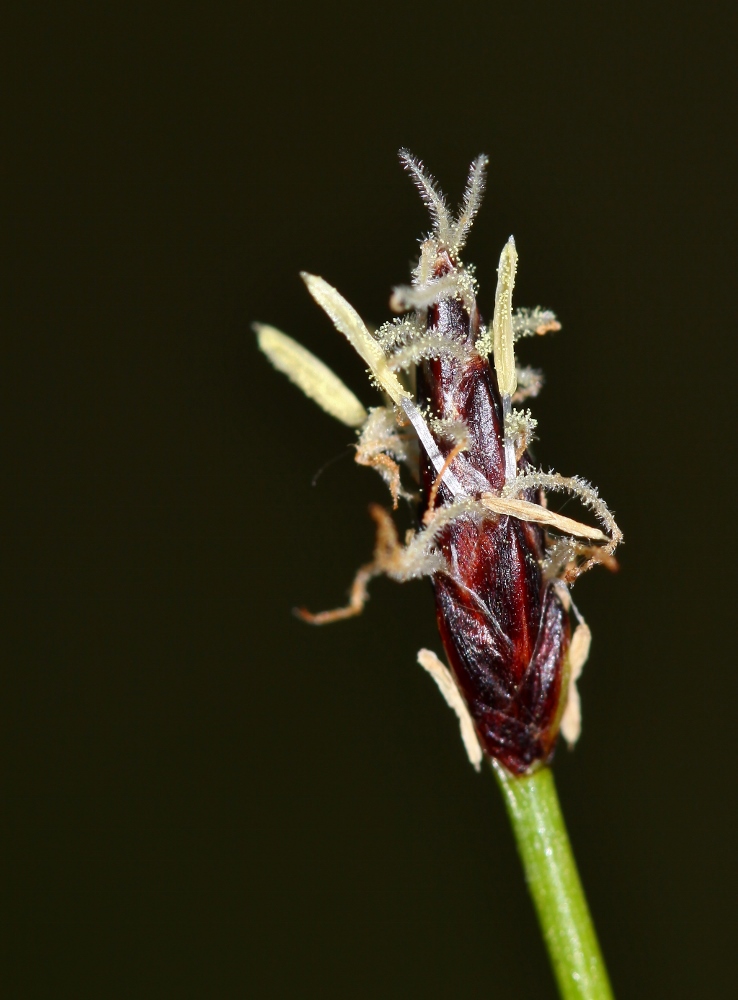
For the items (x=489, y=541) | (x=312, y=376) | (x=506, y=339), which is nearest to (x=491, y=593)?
(x=489, y=541)

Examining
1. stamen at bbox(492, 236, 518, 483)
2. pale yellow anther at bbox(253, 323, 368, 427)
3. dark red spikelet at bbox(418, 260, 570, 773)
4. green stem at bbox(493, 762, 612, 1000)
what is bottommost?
Result: green stem at bbox(493, 762, 612, 1000)

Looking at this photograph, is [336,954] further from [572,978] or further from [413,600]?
[572,978]

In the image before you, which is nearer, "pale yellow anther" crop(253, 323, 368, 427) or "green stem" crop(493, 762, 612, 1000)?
"green stem" crop(493, 762, 612, 1000)

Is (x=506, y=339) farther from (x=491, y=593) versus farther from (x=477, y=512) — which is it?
(x=491, y=593)

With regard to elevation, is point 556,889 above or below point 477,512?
below

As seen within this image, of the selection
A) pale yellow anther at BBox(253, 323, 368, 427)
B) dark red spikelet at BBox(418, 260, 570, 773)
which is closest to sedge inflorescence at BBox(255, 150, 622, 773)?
dark red spikelet at BBox(418, 260, 570, 773)

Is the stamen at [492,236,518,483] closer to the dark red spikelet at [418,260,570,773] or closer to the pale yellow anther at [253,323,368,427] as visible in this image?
the dark red spikelet at [418,260,570,773]
